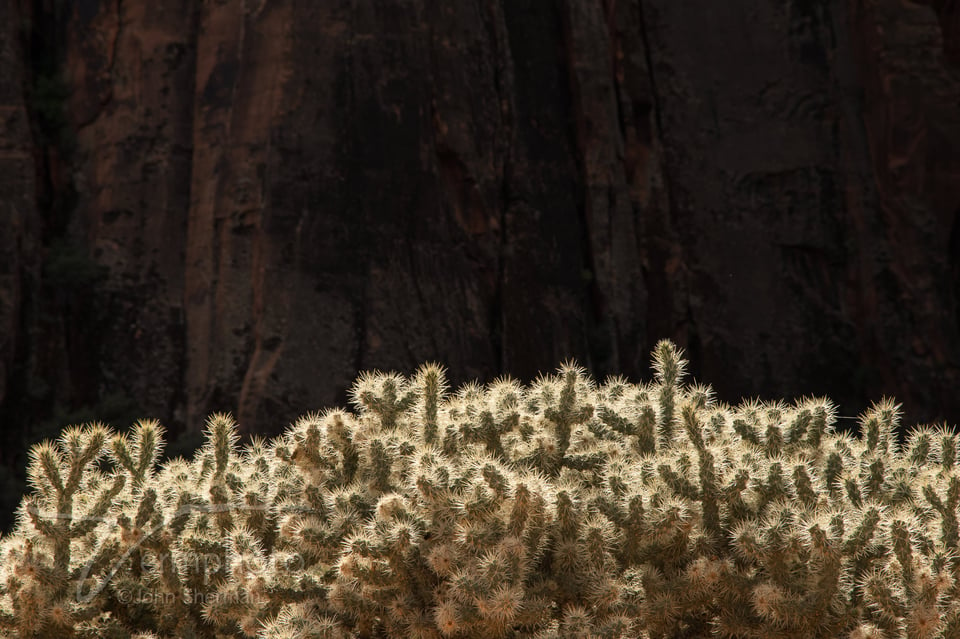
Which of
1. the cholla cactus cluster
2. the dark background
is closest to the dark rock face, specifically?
the dark background

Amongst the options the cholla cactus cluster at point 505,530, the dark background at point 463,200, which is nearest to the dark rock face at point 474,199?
the dark background at point 463,200

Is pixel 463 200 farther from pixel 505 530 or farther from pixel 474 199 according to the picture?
pixel 505 530

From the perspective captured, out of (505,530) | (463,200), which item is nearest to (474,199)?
(463,200)

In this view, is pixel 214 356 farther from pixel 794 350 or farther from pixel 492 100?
pixel 794 350

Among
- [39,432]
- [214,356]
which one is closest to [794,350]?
[214,356]

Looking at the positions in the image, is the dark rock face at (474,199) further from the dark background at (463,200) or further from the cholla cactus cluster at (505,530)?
the cholla cactus cluster at (505,530)
